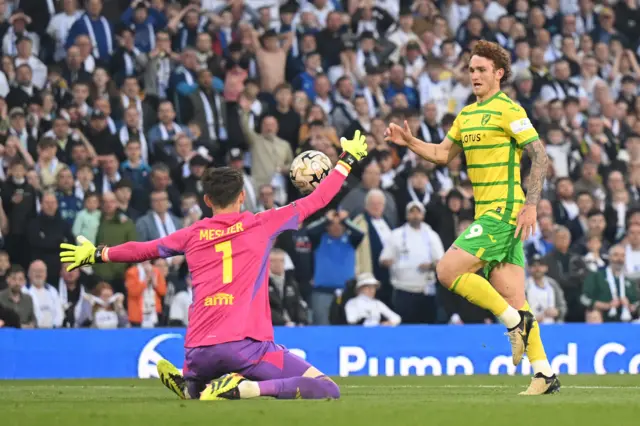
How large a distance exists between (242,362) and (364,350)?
7.61m

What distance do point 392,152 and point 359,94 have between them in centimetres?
146

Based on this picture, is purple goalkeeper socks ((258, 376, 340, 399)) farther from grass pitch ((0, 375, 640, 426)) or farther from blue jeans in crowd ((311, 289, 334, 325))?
blue jeans in crowd ((311, 289, 334, 325))

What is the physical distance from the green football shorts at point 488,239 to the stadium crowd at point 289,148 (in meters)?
7.18

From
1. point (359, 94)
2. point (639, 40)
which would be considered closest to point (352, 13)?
point (359, 94)

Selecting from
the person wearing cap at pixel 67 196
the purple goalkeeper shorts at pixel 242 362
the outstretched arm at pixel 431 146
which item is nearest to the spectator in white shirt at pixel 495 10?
the person wearing cap at pixel 67 196

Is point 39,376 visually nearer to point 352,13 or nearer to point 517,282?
point 517,282

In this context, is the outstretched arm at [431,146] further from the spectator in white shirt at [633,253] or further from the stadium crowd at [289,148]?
the spectator in white shirt at [633,253]

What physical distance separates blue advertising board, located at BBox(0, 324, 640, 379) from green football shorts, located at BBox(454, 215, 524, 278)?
647 centimetres

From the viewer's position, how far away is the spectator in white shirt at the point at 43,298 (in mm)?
16578

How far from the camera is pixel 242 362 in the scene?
9.12m

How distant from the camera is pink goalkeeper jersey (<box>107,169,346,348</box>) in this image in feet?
30.0

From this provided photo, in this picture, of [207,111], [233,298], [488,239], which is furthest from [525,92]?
[233,298]

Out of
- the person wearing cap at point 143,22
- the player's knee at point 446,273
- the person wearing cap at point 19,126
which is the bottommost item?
the player's knee at point 446,273

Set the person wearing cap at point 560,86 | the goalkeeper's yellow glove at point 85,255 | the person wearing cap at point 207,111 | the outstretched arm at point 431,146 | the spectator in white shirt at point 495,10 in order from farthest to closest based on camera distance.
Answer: the spectator in white shirt at point 495,10
the person wearing cap at point 560,86
the person wearing cap at point 207,111
the outstretched arm at point 431,146
the goalkeeper's yellow glove at point 85,255
